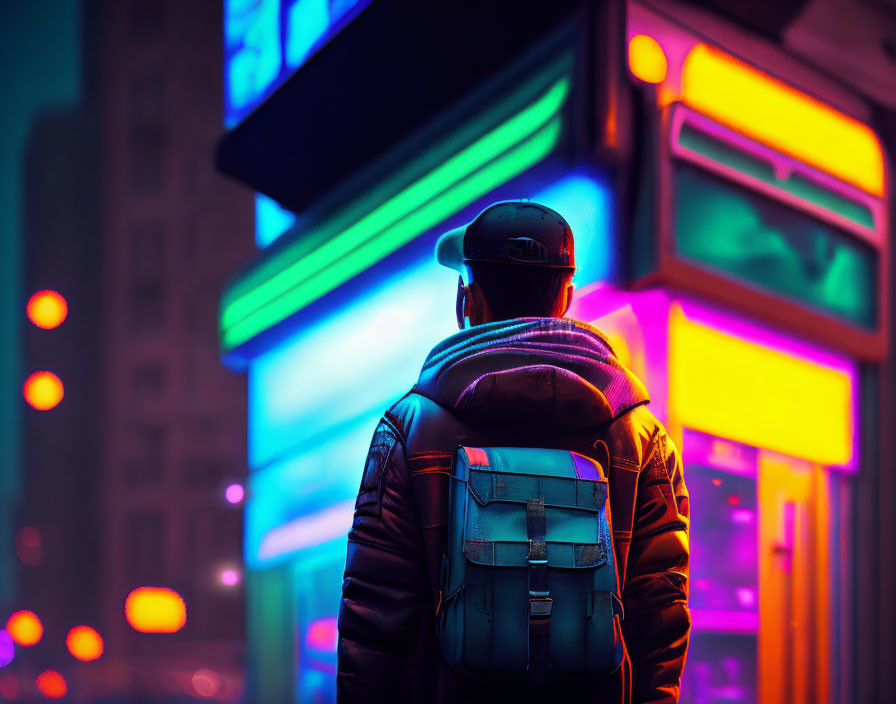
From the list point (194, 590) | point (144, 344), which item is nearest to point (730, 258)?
point (194, 590)

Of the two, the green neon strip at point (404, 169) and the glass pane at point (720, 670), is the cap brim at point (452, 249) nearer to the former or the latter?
the green neon strip at point (404, 169)

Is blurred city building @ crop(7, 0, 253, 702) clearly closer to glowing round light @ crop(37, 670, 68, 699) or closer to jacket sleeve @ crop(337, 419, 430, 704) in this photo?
glowing round light @ crop(37, 670, 68, 699)

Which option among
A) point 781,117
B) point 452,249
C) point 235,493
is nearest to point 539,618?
point 452,249

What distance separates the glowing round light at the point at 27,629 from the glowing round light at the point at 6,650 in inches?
11.9

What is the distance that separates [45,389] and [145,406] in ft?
16.0

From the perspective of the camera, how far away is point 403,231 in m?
5.92

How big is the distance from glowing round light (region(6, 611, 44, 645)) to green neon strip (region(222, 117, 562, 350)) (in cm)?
3799

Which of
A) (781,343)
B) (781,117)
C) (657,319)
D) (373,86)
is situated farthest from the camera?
(373,86)

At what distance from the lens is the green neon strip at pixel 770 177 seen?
465 centimetres

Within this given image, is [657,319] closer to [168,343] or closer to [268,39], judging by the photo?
[268,39]

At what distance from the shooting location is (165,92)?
1543 inches

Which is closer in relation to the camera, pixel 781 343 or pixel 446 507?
pixel 446 507

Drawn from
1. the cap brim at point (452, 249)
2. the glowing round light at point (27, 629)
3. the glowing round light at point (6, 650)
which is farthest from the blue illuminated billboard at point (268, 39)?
the glowing round light at point (27, 629)

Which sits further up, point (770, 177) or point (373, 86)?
point (373, 86)
